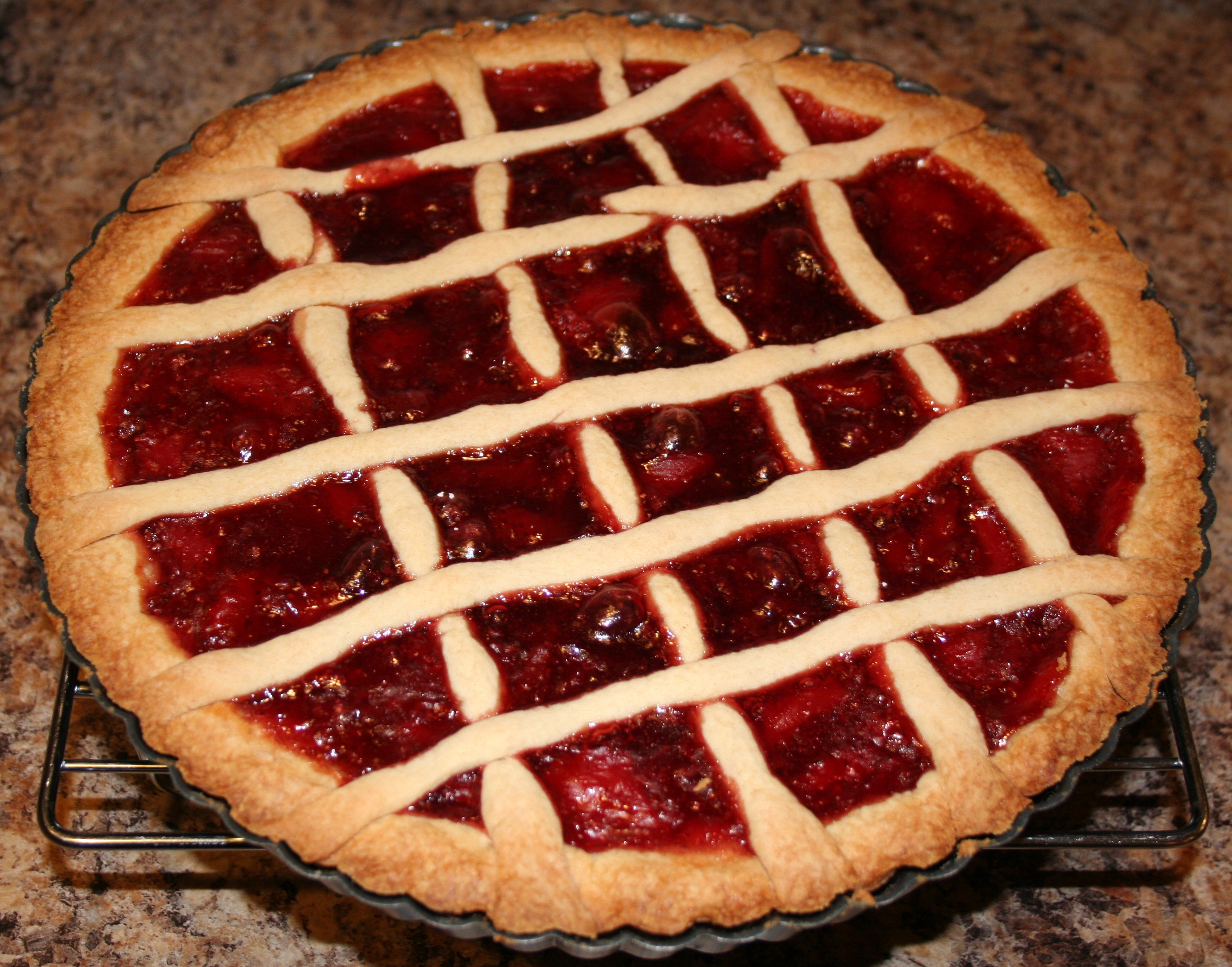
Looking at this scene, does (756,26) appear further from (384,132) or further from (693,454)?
(693,454)

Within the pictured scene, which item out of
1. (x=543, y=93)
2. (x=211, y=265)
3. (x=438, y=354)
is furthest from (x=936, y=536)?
(x=211, y=265)

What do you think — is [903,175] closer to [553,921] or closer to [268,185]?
[268,185]

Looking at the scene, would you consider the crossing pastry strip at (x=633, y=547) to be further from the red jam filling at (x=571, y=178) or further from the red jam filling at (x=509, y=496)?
the red jam filling at (x=571, y=178)

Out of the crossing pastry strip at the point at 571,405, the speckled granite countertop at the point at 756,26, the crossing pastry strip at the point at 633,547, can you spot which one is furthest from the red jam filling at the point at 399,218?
the speckled granite countertop at the point at 756,26

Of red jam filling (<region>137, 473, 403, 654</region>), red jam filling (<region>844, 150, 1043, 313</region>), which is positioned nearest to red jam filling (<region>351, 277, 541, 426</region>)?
red jam filling (<region>137, 473, 403, 654</region>)

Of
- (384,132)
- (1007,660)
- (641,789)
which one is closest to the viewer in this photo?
(641,789)

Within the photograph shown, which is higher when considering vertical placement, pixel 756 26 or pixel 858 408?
pixel 756 26
